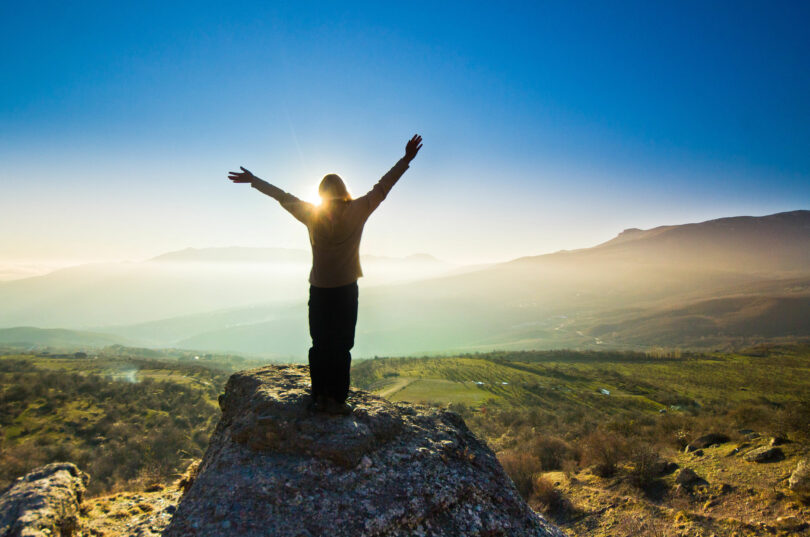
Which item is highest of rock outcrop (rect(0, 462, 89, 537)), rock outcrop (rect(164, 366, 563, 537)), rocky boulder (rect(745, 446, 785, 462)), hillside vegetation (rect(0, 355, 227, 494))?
rock outcrop (rect(164, 366, 563, 537))

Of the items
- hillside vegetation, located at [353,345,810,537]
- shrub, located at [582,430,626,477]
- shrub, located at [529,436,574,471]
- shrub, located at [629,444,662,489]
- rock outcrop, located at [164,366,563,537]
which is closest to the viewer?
rock outcrop, located at [164,366,563,537]

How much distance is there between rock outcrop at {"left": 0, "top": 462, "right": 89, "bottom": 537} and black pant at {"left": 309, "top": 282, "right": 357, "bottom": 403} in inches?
146

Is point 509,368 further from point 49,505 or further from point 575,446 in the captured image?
point 49,505

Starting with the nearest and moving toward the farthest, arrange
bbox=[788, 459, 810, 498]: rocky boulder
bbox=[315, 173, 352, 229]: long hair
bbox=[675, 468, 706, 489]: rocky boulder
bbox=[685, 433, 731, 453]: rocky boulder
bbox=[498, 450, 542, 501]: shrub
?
bbox=[315, 173, 352, 229]: long hair
bbox=[788, 459, 810, 498]: rocky boulder
bbox=[675, 468, 706, 489]: rocky boulder
bbox=[498, 450, 542, 501]: shrub
bbox=[685, 433, 731, 453]: rocky boulder

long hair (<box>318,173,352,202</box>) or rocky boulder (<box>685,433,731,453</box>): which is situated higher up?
long hair (<box>318,173,352,202</box>)

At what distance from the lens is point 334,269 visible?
405cm

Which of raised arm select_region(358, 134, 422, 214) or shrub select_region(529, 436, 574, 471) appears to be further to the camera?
shrub select_region(529, 436, 574, 471)

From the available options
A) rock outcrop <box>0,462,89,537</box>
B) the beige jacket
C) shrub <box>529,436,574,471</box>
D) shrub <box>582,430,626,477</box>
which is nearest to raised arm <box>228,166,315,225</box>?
the beige jacket

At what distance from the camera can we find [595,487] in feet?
32.3

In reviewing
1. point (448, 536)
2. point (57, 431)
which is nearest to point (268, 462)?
point (448, 536)

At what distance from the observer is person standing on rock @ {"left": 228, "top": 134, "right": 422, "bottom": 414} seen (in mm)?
3979

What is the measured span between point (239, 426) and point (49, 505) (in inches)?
121

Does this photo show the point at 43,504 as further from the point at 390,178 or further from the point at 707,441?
the point at 707,441

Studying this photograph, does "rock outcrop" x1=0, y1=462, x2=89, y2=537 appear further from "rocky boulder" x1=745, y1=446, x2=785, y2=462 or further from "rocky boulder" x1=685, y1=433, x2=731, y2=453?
"rocky boulder" x1=685, y1=433, x2=731, y2=453
